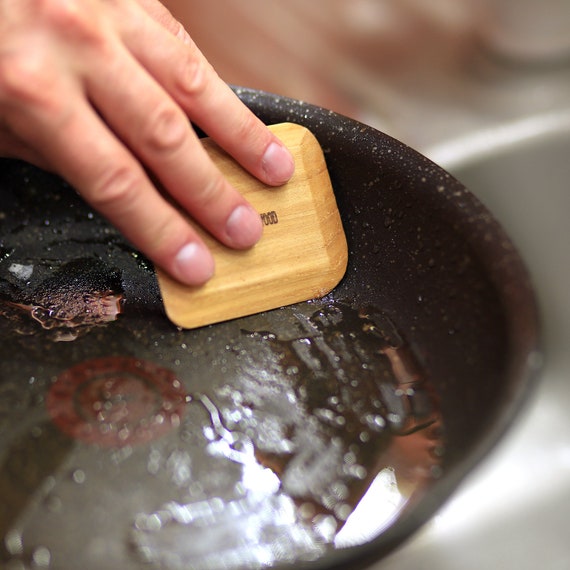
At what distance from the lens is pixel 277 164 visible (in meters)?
0.65

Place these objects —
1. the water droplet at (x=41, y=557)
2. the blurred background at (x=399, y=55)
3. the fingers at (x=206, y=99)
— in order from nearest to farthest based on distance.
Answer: the water droplet at (x=41, y=557), the fingers at (x=206, y=99), the blurred background at (x=399, y=55)

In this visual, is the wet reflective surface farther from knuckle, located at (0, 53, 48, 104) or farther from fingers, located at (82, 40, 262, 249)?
knuckle, located at (0, 53, 48, 104)

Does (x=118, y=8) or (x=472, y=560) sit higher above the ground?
(x=118, y=8)

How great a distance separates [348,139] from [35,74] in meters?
0.30

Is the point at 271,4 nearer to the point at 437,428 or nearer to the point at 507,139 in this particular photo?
the point at 507,139

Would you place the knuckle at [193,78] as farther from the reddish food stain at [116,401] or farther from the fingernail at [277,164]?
the reddish food stain at [116,401]

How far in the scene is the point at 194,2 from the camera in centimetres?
95

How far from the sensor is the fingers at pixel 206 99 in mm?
586

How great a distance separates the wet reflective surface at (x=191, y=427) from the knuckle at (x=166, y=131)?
18cm

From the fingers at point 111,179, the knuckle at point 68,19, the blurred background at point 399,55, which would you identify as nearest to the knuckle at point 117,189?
the fingers at point 111,179

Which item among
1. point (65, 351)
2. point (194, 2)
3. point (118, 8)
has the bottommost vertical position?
point (65, 351)

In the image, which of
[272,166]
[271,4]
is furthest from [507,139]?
[272,166]

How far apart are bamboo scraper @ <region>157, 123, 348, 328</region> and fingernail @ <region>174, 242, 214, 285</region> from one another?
0.02 m

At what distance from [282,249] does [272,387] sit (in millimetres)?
137
